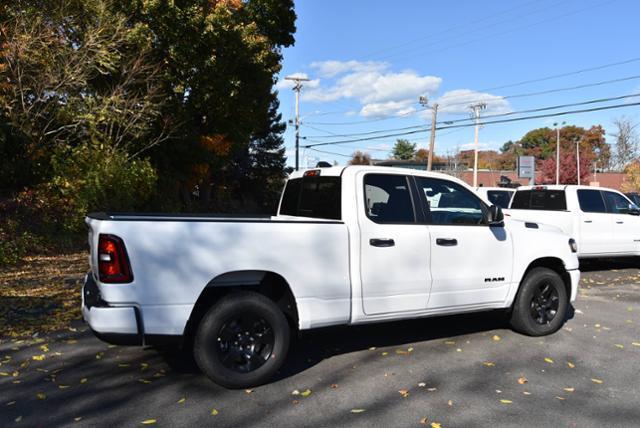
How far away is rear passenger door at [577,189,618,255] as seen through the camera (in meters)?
10.7

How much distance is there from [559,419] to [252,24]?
1709 centimetres

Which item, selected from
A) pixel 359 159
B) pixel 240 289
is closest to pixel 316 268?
pixel 240 289

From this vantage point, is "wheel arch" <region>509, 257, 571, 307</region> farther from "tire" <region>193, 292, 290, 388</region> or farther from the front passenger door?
"tire" <region>193, 292, 290, 388</region>

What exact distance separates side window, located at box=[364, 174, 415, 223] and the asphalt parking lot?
1.24m

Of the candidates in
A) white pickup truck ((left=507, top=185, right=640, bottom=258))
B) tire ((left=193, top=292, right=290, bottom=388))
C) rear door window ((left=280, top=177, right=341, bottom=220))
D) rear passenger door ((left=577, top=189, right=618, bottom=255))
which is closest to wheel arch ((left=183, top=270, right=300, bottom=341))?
tire ((left=193, top=292, right=290, bottom=388))

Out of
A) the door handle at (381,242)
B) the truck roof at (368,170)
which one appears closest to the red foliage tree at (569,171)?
the truck roof at (368,170)

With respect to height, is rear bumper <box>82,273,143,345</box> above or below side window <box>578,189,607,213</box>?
below

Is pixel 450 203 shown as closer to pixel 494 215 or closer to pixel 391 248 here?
pixel 494 215

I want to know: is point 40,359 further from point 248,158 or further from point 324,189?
point 248,158

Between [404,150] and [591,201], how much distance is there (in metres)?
109

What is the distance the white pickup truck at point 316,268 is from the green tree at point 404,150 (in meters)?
112

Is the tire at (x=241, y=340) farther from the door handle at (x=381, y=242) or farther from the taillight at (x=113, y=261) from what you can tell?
the door handle at (x=381, y=242)

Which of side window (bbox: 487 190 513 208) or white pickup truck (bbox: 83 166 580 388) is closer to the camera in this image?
white pickup truck (bbox: 83 166 580 388)

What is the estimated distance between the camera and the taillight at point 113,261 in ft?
13.1
